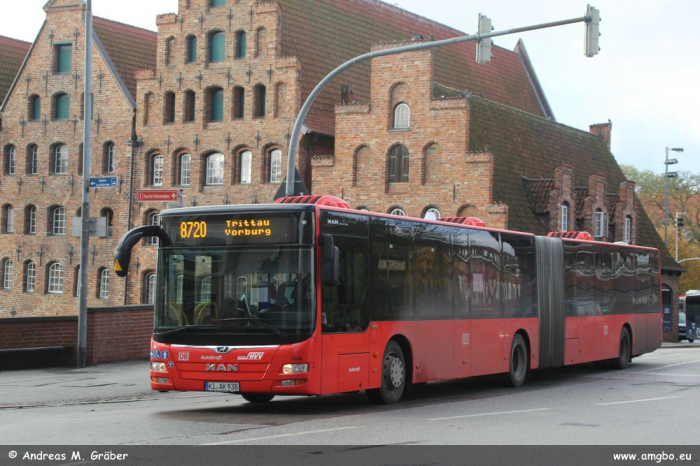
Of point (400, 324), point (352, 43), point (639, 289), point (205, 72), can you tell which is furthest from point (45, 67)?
point (400, 324)

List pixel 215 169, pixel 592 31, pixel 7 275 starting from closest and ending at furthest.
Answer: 1. pixel 592 31
2. pixel 215 169
3. pixel 7 275

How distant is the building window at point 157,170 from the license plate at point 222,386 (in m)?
30.8

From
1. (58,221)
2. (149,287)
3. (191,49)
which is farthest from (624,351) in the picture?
(58,221)

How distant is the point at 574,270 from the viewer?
2172cm

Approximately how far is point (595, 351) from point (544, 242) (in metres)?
3.34

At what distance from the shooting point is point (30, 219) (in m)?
47.5

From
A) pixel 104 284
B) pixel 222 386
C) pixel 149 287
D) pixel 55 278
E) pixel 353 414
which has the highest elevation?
pixel 55 278

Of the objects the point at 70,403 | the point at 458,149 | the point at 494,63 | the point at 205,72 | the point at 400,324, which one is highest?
the point at 494,63

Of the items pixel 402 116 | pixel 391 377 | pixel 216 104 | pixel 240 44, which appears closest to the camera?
pixel 391 377

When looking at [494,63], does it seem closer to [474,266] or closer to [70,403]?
[474,266]

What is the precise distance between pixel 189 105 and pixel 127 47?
7.27m

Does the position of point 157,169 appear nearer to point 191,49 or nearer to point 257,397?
point 191,49

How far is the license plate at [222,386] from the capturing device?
1296cm

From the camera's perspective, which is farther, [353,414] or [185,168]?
[185,168]
